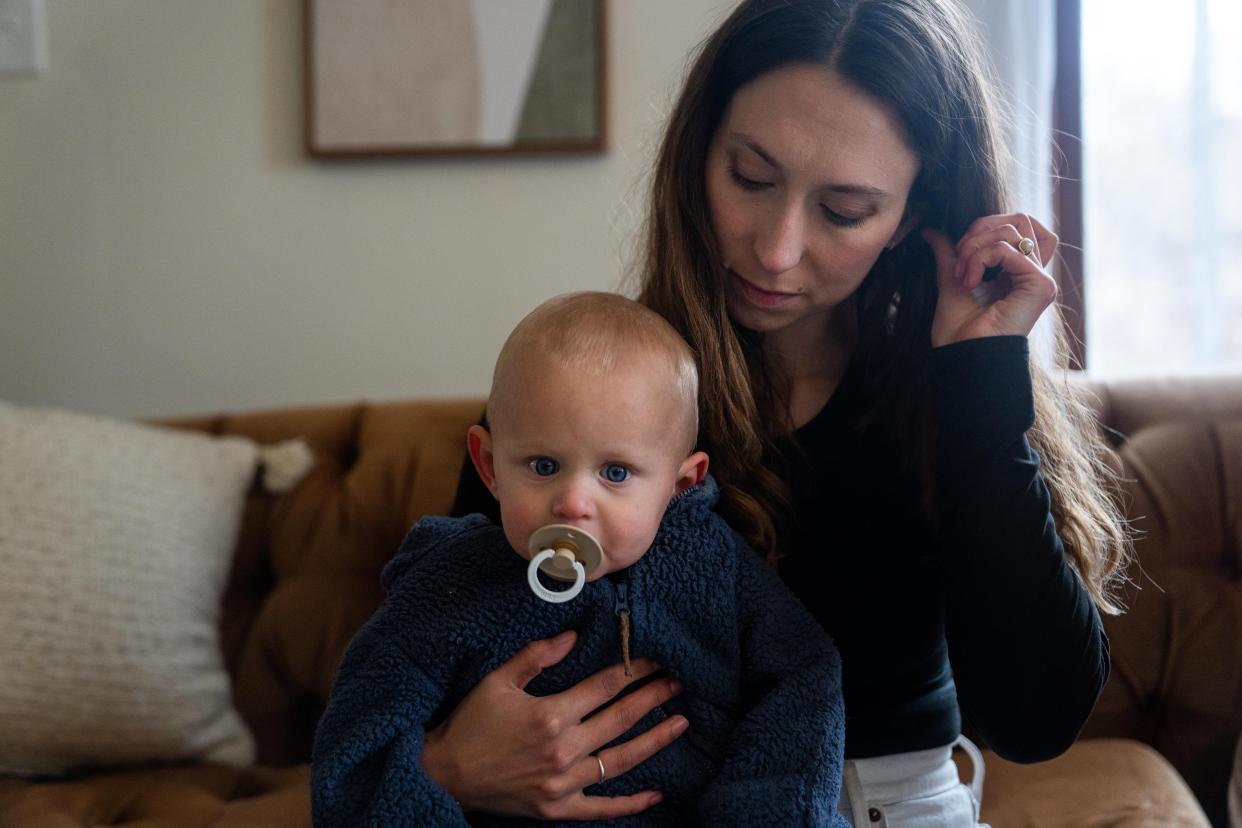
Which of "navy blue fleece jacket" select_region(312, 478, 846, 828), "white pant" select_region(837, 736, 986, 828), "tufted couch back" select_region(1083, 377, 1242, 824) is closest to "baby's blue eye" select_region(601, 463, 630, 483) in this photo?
"navy blue fleece jacket" select_region(312, 478, 846, 828)

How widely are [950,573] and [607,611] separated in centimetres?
36

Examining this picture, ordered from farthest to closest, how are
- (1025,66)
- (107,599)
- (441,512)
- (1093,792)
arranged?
(1025,66)
(441,512)
(107,599)
(1093,792)

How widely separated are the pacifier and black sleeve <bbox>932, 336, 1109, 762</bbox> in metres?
0.39

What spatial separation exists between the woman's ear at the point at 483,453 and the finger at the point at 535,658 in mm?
143

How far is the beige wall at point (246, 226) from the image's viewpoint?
2023 millimetres

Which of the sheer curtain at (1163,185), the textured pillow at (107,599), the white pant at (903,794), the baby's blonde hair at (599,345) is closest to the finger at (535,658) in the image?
Result: the baby's blonde hair at (599,345)

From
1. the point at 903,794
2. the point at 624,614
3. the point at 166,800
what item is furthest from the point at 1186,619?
the point at 166,800

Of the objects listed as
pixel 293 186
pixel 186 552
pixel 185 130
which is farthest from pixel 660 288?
pixel 185 130

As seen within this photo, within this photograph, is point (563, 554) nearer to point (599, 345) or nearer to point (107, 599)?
point (599, 345)

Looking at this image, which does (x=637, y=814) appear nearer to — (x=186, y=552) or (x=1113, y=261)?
(x=186, y=552)

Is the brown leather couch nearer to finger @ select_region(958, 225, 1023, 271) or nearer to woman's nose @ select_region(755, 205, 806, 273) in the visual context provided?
finger @ select_region(958, 225, 1023, 271)

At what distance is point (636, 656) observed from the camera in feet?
3.22

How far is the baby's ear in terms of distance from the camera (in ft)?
3.25

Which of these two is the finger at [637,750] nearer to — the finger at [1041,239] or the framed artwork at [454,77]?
the finger at [1041,239]
